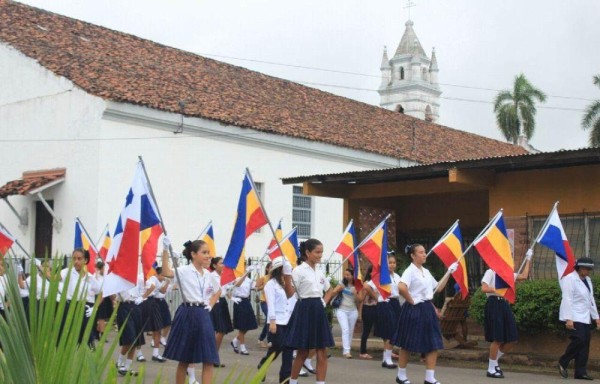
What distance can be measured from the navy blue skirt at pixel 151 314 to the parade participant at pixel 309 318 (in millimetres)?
4633

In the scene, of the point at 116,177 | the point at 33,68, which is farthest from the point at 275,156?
the point at 33,68

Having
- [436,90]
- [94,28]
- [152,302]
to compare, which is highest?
[436,90]

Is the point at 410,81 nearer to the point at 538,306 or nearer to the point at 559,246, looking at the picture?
the point at 538,306

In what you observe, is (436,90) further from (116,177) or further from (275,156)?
(116,177)

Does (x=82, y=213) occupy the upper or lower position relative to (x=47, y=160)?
lower

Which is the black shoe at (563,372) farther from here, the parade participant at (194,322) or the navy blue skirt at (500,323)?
the parade participant at (194,322)

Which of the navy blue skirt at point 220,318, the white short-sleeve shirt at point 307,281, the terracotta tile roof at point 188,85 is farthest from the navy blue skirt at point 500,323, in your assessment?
the terracotta tile roof at point 188,85

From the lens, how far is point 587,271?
38.3ft

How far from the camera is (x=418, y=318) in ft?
34.2

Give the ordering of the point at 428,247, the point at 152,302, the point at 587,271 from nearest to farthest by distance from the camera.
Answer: the point at 587,271 < the point at 152,302 < the point at 428,247

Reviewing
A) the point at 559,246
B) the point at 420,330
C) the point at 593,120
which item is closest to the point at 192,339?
the point at 420,330

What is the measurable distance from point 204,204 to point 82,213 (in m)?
3.77

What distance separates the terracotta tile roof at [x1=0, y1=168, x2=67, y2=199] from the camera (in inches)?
910

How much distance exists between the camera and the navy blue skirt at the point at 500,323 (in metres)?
11.7
